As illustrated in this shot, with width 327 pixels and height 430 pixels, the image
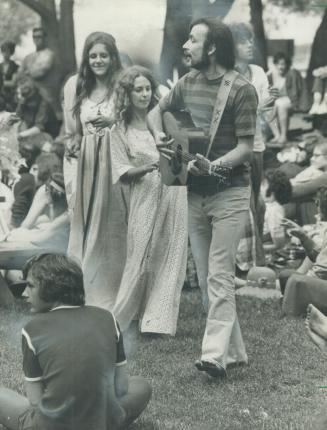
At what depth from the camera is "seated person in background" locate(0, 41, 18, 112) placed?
5.98 metres

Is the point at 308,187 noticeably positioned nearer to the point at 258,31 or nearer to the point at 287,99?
the point at 287,99

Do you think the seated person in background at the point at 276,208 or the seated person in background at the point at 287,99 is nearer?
the seated person in background at the point at 287,99

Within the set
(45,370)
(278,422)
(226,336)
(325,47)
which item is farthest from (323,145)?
(45,370)

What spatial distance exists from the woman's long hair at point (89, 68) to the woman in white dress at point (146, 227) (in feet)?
0.49

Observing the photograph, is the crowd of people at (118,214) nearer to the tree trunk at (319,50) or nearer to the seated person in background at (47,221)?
the seated person in background at (47,221)

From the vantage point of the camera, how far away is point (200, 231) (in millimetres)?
5379

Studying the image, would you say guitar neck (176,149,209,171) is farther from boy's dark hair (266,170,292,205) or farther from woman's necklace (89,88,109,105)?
boy's dark hair (266,170,292,205)

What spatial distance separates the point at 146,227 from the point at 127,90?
0.76 metres

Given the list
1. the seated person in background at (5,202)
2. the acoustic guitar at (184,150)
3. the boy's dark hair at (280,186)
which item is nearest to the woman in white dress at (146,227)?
the acoustic guitar at (184,150)

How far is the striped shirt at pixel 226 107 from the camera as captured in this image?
5254 mm

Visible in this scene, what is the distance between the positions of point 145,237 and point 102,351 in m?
1.95

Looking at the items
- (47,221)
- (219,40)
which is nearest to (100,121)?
(219,40)

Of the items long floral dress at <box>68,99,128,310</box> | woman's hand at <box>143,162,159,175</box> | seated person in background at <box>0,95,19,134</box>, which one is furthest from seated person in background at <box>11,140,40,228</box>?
woman's hand at <box>143,162,159,175</box>

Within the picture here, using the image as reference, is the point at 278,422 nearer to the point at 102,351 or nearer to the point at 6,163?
the point at 102,351
